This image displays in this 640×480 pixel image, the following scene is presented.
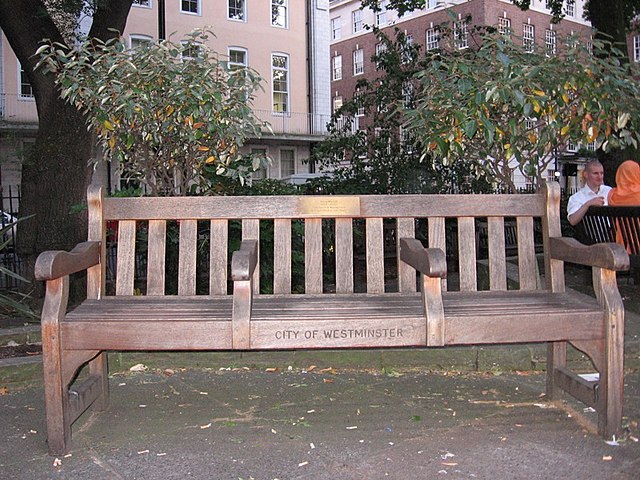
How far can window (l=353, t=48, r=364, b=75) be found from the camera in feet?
156

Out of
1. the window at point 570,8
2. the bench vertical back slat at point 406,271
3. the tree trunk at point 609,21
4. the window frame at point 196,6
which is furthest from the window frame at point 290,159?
the bench vertical back slat at point 406,271

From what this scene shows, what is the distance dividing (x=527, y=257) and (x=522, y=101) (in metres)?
1.02

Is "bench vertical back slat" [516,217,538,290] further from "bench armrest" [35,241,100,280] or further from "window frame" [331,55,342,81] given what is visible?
"window frame" [331,55,342,81]

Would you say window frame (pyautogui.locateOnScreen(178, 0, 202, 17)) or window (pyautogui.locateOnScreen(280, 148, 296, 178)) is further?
window (pyautogui.locateOnScreen(280, 148, 296, 178))

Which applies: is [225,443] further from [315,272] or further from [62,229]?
[62,229]

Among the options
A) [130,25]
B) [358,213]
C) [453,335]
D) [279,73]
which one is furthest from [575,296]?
[279,73]

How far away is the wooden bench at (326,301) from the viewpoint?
3.05 m

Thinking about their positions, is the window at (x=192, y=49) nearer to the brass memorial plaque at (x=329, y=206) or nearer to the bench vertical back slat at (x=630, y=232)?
the brass memorial plaque at (x=329, y=206)

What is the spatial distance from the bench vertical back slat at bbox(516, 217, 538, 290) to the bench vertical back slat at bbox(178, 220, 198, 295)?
1839 millimetres

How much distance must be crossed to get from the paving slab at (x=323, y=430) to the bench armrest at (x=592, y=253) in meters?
0.82

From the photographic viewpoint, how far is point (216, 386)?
13.8 ft

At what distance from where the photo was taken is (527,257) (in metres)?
3.94

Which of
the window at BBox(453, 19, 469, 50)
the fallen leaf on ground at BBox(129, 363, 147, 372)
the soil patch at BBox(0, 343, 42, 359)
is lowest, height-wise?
the fallen leaf on ground at BBox(129, 363, 147, 372)

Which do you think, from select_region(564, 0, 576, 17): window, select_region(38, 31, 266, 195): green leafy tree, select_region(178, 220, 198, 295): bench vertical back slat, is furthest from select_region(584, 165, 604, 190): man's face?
Answer: select_region(564, 0, 576, 17): window
